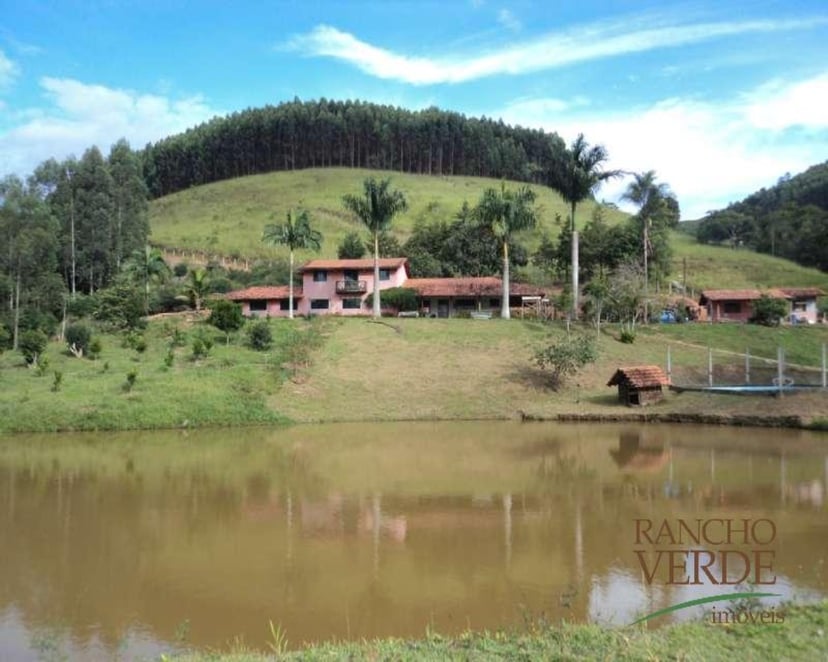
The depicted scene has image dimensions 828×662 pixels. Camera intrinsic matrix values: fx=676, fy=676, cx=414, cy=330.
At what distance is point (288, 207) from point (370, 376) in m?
61.6

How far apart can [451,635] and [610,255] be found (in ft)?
191

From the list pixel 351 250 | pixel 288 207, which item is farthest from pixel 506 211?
pixel 288 207

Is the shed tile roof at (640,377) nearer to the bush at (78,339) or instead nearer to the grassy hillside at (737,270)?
the bush at (78,339)

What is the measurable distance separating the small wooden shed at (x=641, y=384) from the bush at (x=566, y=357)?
9.29 ft

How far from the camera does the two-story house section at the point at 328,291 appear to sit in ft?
175

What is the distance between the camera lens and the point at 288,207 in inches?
3600

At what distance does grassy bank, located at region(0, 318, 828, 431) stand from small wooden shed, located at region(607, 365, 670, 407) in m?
0.70

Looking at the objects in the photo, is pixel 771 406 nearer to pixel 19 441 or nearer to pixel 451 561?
pixel 451 561

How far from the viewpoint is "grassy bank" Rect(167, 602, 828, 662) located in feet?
21.4

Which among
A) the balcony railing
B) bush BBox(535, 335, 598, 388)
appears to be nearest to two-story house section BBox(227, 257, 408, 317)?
the balcony railing

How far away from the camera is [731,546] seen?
11.4 meters

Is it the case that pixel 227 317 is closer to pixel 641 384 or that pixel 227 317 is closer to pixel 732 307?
pixel 641 384

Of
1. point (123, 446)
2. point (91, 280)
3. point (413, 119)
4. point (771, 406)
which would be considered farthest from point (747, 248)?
point (123, 446)

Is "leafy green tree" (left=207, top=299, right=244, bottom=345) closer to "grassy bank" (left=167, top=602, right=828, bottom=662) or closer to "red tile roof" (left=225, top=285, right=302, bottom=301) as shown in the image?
"red tile roof" (left=225, top=285, right=302, bottom=301)
